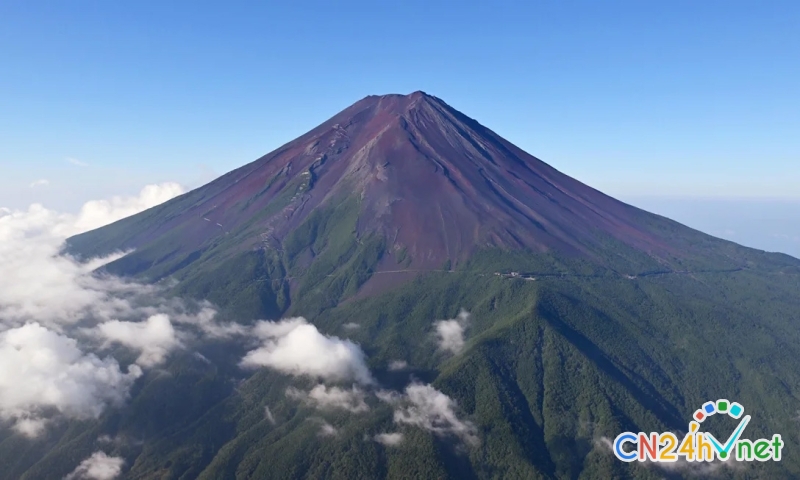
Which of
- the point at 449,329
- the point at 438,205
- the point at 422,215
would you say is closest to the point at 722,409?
the point at 449,329

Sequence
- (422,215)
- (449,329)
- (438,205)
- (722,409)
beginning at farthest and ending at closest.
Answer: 1. (438,205)
2. (422,215)
3. (449,329)
4. (722,409)

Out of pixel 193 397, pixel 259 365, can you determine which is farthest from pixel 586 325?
pixel 193 397

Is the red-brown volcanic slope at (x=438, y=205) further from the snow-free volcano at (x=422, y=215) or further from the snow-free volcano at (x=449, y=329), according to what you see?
the snow-free volcano at (x=449, y=329)

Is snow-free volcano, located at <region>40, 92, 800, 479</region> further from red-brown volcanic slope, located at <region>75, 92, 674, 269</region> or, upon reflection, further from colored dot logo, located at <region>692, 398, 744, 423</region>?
colored dot logo, located at <region>692, 398, 744, 423</region>

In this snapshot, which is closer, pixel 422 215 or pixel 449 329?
pixel 449 329

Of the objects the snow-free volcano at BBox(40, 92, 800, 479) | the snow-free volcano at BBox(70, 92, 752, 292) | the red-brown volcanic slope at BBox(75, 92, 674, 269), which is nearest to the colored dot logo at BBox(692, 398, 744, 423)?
the snow-free volcano at BBox(40, 92, 800, 479)

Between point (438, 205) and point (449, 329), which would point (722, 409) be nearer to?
point (449, 329)

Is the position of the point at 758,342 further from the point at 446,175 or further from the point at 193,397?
the point at 193,397

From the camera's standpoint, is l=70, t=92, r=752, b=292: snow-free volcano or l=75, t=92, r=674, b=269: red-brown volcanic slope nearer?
l=70, t=92, r=752, b=292: snow-free volcano

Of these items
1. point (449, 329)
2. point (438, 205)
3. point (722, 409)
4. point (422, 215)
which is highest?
point (438, 205)

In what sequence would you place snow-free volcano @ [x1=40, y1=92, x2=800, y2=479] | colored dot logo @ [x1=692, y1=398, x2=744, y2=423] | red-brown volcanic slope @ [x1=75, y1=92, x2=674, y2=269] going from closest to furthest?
snow-free volcano @ [x1=40, y1=92, x2=800, y2=479] < colored dot logo @ [x1=692, y1=398, x2=744, y2=423] < red-brown volcanic slope @ [x1=75, y1=92, x2=674, y2=269]

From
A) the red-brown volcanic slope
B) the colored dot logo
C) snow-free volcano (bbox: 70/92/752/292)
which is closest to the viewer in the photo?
the colored dot logo
